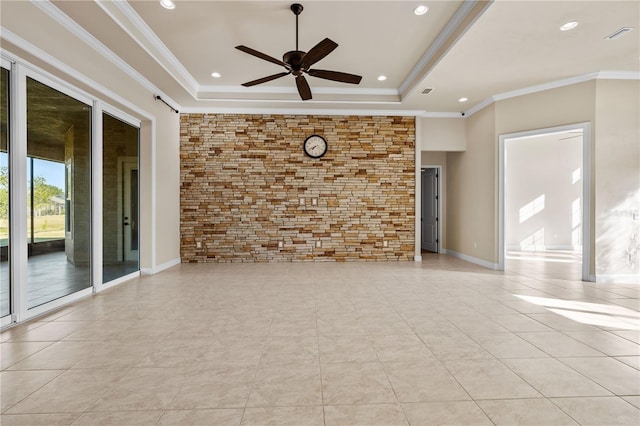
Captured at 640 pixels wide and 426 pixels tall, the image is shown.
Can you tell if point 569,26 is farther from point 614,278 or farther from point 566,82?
point 614,278

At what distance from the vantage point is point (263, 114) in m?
6.48

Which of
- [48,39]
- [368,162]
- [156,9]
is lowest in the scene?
[368,162]

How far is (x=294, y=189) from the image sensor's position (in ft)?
21.4

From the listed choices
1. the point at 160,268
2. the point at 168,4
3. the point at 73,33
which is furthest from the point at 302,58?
the point at 160,268

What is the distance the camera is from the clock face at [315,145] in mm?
6496

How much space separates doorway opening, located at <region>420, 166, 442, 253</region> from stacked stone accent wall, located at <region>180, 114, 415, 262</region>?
164cm

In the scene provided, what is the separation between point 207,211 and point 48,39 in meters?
3.75

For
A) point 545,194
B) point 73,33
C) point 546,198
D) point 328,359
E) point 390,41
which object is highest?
point 390,41

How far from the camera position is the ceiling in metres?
3.39

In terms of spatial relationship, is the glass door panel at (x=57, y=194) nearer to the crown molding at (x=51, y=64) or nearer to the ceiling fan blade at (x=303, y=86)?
the crown molding at (x=51, y=64)

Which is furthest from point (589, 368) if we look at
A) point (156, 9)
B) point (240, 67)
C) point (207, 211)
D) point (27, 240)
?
point (207, 211)

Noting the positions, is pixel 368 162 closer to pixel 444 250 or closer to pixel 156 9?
pixel 444 250

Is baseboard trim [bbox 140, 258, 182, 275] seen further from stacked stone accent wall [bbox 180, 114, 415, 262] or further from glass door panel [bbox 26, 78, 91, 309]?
glass door panel [bbox 26, 78, 91, 309]

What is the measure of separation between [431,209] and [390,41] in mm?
4973
